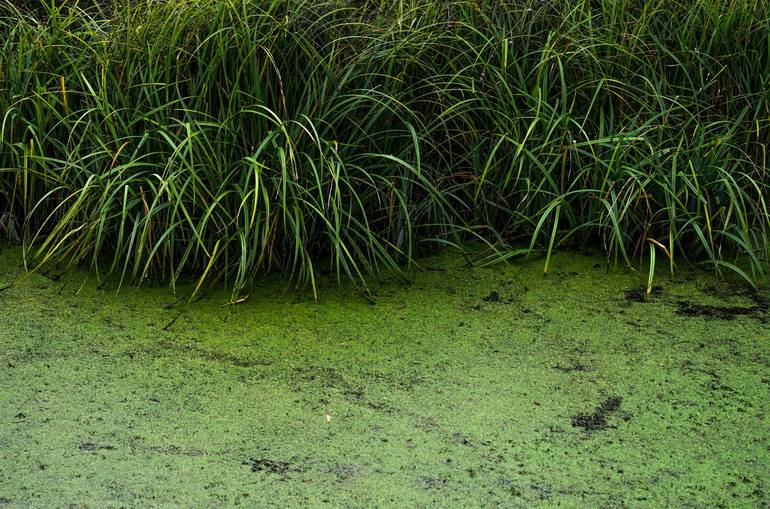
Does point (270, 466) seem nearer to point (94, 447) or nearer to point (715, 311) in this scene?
point (94, 447)

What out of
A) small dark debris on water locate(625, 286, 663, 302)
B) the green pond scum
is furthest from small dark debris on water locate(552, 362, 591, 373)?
small dark debris on water locate(625, 286, 663, 302)

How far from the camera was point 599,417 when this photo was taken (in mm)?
1847

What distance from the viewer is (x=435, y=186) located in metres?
2.61

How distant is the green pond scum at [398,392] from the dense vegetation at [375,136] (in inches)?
4.2

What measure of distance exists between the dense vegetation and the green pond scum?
11 cm

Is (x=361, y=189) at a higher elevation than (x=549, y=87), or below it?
below

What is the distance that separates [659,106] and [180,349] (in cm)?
140

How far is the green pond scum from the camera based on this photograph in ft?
5.33

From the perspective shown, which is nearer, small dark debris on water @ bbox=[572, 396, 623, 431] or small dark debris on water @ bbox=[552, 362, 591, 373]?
small dark debris on water @ bbox=[572, 396, 623, 431]

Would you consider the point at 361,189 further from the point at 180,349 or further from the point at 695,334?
the point at 695,334

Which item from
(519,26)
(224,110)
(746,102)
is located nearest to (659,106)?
(746,102)

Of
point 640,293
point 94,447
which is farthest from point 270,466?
point 640,293

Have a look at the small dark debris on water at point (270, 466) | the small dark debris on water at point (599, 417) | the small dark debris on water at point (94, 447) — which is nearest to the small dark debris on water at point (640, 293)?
the small dark debris on water at point (599, 417)

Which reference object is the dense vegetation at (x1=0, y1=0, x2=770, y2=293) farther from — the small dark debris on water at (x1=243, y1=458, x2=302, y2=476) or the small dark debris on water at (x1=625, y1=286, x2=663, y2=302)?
the small dark debris on water at (x1=243, y1=458, x2=302, y2=476)
